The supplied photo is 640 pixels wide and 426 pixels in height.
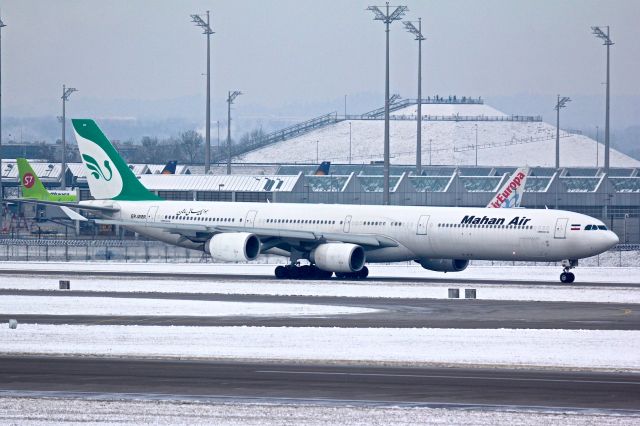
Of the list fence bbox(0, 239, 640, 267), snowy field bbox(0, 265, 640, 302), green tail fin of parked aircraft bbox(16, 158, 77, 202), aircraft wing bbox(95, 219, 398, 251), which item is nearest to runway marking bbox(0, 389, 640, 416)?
snowy field bbox(0, 265, 640, 302)

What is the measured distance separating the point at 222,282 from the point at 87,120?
16254 mm

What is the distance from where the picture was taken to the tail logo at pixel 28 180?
102 m

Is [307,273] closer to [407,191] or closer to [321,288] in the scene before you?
[321,288]

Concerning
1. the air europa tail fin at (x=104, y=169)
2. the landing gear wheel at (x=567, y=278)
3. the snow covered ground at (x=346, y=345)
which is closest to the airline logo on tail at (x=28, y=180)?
the air europa tail fin at (x=104, y=169)

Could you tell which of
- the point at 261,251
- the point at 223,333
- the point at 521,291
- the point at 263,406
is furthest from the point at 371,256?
the point at 263,406

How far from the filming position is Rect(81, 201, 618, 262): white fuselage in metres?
51.7

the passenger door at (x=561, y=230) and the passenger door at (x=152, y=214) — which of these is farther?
the passenger door at (x=152, y=214)

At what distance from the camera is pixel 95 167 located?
63.5 metres

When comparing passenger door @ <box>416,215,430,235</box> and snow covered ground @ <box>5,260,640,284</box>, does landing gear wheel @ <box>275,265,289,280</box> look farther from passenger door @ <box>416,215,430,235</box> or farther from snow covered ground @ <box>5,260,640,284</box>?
passenger door @ <box>416,215,430,235</box>

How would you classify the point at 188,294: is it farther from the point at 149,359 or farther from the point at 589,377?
the point at 589,377

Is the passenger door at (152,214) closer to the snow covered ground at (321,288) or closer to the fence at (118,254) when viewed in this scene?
the snow covered ground at (321,288)

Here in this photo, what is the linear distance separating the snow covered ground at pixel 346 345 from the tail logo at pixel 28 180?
70362 millimetres

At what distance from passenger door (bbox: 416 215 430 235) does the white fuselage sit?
0.15 feet

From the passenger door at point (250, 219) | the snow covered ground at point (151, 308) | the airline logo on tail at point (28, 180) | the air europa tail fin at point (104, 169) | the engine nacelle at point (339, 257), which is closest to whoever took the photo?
the snow covered ground at point (151, 308)
